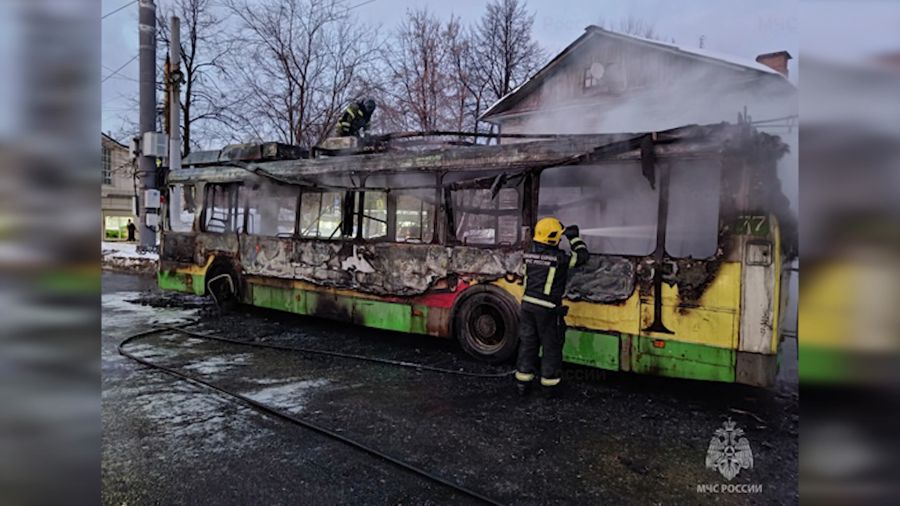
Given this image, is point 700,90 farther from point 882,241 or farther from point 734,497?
point 882,241

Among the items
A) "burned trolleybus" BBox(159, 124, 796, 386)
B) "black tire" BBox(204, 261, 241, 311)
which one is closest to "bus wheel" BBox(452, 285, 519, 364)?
"burned trolleybus" BBox(159, 124, 796, 386)

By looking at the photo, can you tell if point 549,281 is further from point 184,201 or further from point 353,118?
point 184,201

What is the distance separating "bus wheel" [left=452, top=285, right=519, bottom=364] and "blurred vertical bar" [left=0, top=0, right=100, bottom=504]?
18.7ft

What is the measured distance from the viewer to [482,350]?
22.0 feet

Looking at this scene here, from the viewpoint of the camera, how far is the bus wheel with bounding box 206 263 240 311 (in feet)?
32.1

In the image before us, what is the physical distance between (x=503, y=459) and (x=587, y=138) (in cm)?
366

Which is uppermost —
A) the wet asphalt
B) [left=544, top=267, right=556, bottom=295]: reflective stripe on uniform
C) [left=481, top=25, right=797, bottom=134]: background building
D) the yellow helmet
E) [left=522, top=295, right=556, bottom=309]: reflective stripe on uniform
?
[left=481, top=25, right=797, bottom=134]: background building

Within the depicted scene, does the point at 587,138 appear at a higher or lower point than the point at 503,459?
higher

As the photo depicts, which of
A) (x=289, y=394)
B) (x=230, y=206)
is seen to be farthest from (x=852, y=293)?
(x=230, y=206)

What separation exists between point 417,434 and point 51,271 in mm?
3964

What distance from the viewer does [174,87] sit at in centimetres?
1522

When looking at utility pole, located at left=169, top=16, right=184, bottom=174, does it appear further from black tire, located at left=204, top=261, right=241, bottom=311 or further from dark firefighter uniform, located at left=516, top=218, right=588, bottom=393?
dark firefighter uniform, located at left=516, top=218, right=588, bottom=393

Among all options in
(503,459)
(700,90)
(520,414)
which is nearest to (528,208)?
(520,414)

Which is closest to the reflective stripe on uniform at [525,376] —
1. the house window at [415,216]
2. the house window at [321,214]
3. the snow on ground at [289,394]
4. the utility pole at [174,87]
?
the snow on ground at [289,394]
